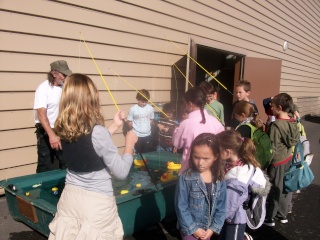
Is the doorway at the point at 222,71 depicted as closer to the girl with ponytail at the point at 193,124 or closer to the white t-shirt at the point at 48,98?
the white t-shirt at the point at 48,98

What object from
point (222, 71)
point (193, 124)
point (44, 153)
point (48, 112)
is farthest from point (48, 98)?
point (222, 71)

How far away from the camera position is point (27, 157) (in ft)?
12.9

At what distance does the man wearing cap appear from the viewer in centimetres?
345

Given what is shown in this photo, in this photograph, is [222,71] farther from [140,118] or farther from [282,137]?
[282,137]

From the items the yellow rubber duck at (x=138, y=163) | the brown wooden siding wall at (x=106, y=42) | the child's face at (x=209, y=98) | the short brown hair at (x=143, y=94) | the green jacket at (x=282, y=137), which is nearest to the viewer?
the green jacket at (x=282, y=137)

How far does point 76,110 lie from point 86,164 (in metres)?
0.32

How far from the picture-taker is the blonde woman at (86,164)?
1.80 metres

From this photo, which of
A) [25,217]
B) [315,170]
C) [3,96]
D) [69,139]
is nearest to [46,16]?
[3,96]

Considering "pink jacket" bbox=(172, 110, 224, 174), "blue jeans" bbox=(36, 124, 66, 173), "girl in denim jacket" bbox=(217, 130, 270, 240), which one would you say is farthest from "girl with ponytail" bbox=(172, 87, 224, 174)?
"blue jeans" bbox=(36, 124, 66, 173)

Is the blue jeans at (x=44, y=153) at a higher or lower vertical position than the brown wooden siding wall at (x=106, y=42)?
lower

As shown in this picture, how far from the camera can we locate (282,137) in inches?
133

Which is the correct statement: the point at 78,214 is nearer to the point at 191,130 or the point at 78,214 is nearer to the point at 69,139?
the point at 69,139

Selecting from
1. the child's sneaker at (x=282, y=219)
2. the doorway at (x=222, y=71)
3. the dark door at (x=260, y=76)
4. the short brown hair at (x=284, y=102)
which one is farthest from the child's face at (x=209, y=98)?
the doorway at (x=222, y=71)

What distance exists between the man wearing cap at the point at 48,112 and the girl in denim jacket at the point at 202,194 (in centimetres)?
179
